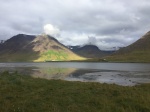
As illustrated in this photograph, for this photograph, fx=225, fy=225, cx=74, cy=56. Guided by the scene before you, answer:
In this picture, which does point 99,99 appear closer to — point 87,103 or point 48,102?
point 87,103

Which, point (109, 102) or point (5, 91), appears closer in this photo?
point (109, 102)

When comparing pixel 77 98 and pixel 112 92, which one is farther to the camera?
pixel 112 92

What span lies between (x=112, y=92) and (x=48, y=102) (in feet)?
26.5

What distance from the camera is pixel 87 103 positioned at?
64.2ft

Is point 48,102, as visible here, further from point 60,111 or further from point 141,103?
point 141,103

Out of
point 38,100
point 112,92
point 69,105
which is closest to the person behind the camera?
point 69,105

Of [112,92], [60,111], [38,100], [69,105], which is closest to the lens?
[60,111]

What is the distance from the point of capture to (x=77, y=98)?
21.3m

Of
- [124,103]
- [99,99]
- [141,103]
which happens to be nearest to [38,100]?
[99,99]

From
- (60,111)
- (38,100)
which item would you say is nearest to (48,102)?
(38,100)

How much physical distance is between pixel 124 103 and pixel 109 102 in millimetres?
1284

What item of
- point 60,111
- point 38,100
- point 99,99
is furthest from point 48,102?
point 99,99

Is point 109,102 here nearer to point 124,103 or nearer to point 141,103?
point 124,103

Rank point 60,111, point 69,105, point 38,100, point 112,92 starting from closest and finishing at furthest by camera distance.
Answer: point 60,111
point 69,105
point 38,100
point 112,92
